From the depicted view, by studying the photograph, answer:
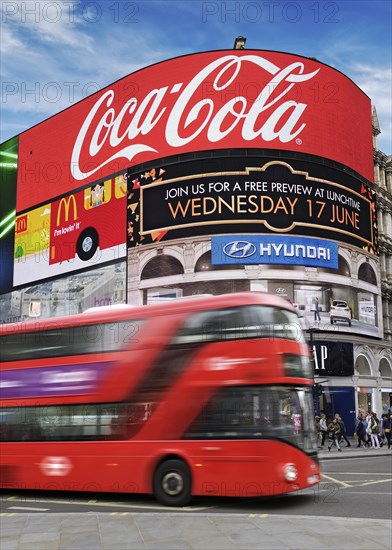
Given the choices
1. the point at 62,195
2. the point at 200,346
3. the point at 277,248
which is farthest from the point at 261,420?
the point at 62,195

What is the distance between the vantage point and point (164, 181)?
1649 inches

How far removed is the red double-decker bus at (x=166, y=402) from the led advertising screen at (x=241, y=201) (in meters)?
25.6

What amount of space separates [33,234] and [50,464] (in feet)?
130

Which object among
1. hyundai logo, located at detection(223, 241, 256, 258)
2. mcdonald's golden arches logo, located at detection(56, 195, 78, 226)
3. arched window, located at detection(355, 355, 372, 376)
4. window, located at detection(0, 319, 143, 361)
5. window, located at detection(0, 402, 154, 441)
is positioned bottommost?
window, located at detection(0, 402, 154, 441)

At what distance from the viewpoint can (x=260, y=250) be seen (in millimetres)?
39219

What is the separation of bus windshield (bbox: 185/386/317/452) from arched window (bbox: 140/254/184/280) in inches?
1062

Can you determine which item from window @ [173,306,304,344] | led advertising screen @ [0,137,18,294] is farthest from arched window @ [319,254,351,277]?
window @ [173,306,304,344]

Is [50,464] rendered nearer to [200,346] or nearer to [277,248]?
[200,346]

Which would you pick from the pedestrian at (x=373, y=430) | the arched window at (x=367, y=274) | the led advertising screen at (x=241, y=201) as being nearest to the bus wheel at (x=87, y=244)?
the led advertising screen at (x=241, y=201)

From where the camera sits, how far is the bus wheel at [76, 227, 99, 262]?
45375 millimetres

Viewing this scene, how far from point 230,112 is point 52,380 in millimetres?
30166

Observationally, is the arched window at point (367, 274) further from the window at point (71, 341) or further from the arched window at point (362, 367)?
the window at point (71, 341)

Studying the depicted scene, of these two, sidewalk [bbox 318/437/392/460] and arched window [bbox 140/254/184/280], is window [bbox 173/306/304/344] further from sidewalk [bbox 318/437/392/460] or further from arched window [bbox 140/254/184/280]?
arched window [bbox 140/254/184/280]

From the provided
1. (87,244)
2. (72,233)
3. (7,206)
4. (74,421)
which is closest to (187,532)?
(74,421)
